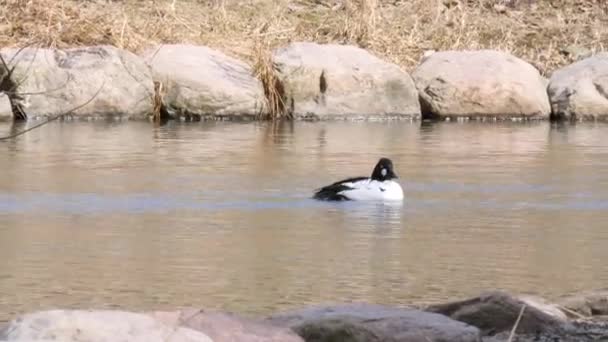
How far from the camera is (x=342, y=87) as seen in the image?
77.6ft

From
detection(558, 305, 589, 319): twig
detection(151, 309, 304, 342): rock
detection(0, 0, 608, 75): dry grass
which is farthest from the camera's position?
detection(0, 0, 608, 75): dry grass

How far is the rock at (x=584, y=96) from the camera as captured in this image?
24.1 meters

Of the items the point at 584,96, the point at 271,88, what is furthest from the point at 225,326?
the point at 584,96

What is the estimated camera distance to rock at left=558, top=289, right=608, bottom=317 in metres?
8.54

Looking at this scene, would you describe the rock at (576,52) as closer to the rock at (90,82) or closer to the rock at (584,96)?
the rock at (584,96)

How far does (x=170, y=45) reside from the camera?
79.2ft

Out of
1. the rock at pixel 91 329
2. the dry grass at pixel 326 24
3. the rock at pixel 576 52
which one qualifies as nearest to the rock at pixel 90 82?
the dry grass at pixel 326 24

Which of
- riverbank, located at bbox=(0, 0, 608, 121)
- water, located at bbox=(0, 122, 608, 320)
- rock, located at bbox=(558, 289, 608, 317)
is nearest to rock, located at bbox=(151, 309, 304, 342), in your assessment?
water, located at bbox=(0, 122, 608, 320)

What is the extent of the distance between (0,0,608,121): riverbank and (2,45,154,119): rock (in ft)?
0.06

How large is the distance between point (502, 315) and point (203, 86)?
15371 mm

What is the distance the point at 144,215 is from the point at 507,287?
12.8ft

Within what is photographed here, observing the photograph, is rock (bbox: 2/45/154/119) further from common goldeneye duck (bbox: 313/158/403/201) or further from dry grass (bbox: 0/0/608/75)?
common goldeneye duck (bbox: 313/158/403/201)

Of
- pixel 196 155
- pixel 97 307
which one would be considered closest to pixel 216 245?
pixel 97 307

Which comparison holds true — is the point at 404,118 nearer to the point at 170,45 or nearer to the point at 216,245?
the point at 170,45
